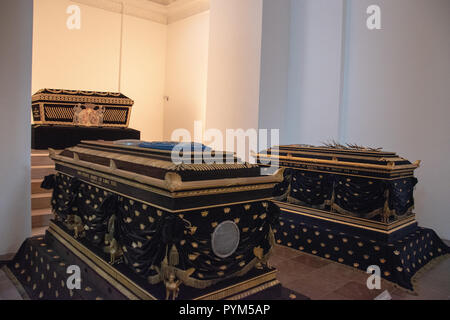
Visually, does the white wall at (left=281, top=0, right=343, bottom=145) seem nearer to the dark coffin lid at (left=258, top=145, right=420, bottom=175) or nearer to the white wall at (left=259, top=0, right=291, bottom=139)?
the white wall at (left=259, top=0, right=291, bottom=139)

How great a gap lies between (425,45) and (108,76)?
7.02 meters

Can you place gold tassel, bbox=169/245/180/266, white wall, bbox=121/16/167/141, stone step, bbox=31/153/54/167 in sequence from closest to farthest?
gold tassel, bbox=169/245/180/266
stone step, bbox=31/153/54/167
white wall, bbox=121/16/167/141

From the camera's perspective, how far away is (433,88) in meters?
5.16

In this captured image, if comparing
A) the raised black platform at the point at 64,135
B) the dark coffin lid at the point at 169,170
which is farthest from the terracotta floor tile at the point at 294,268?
the raised black platform at the point at 64,135

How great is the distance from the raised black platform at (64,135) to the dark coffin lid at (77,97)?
52 centimetres

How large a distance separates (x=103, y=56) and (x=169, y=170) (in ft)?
25.6

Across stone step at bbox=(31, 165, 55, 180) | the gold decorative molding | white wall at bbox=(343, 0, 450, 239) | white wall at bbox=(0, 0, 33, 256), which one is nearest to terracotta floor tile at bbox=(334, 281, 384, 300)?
white wall at bbox=(343, 0, 450, 239)

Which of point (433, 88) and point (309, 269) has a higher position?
point (433, 88)

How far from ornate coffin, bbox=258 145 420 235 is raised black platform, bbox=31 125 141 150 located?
3.73 meters

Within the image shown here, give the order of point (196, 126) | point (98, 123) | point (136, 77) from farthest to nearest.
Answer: point (136, 77), point (196, 126), point (98, 123)

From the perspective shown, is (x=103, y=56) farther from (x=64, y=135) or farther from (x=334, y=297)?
(x=334, y=297)

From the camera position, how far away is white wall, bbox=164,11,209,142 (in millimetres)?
9016
